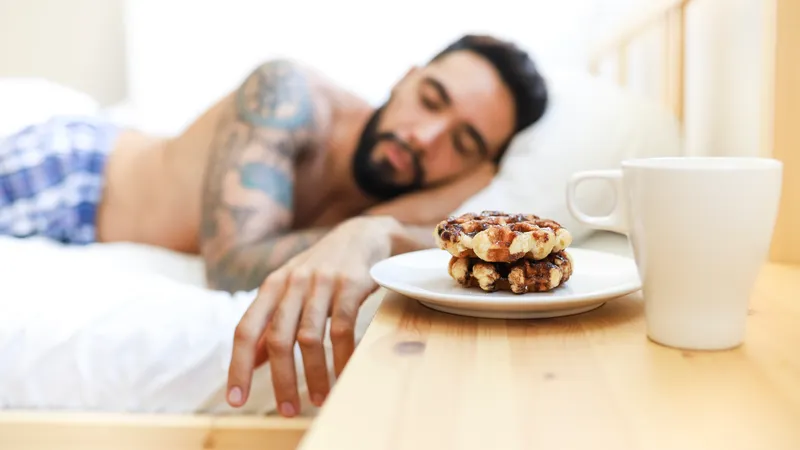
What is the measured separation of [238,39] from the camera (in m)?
1.52

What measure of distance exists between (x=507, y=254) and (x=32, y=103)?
3.93ft

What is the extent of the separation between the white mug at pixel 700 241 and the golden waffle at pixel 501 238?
7cm

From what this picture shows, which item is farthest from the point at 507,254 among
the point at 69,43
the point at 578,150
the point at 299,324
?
the point at 69,43

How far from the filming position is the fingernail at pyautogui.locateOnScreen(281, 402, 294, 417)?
63 cm

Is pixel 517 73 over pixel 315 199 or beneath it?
over

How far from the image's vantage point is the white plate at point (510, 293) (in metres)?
0.43

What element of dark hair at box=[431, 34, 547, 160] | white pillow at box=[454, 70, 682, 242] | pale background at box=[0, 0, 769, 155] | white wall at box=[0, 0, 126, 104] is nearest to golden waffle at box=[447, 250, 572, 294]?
white pillow at box=[454, 70, 682, 242]

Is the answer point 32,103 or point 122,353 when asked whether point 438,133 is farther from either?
point 32,103

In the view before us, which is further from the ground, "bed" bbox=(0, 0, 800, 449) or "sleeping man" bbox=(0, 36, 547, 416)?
"sleeping man" bbox=(0, 36, 547, 416)

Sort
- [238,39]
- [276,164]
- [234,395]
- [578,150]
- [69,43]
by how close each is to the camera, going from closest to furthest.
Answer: [234,395]
[578,150]
[276,164]
[238,39]
[69,43]

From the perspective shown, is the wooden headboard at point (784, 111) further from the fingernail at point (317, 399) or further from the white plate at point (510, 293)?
the fingernail at point (317, 399)

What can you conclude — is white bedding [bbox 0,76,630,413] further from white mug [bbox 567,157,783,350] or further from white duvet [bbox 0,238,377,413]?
white mug [bbox 567,157,783,350]

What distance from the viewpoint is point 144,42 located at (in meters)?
1.52

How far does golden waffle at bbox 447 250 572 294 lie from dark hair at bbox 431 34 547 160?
0.67 m
